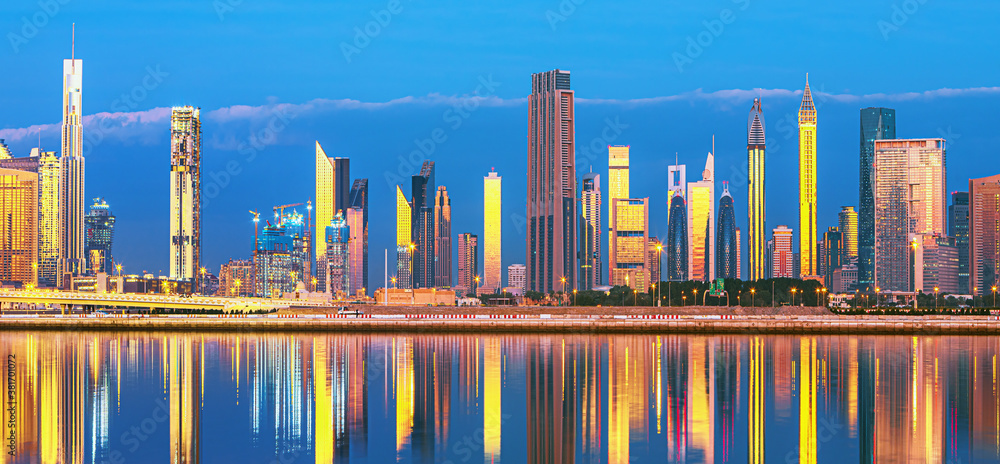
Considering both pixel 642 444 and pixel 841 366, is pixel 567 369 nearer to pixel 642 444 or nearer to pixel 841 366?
pixel 841 366

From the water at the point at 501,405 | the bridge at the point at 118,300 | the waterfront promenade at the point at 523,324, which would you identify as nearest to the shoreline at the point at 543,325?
the waterfront promenade at the point at 523,324

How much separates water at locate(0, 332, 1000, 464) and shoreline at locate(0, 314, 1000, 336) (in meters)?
24.9

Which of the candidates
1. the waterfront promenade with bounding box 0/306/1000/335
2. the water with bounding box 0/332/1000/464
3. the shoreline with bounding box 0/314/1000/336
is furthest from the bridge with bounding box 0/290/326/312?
the water with bounding box 0/332/1000/464

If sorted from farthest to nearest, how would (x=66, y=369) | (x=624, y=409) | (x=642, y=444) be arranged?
(x=66, y=369)
(x=624, y=409)
(x=642, y=444)

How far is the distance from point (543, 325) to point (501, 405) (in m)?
54.2

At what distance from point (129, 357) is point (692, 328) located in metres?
48.4

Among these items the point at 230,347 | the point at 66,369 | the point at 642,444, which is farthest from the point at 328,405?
the point at 230,347

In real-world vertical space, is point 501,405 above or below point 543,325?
above

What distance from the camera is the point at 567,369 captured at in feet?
174

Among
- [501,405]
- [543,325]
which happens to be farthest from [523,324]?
[501,405]

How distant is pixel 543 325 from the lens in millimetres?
93500

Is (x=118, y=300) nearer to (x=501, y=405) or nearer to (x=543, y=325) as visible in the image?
(x=543, y=325)

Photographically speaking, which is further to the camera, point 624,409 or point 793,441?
point 624,409

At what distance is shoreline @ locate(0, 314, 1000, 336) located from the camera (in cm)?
9212
